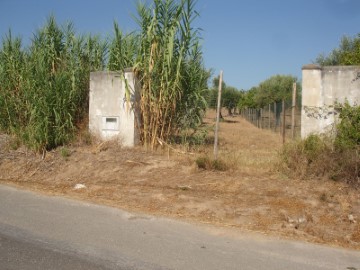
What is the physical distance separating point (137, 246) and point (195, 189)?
3127 mm

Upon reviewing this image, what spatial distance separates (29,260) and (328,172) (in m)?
5.68

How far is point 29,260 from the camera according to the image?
4.46m

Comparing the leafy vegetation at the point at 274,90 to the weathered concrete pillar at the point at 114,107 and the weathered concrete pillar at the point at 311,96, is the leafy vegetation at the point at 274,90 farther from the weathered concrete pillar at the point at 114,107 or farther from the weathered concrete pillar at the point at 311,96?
the weathered concrete pillar at the point at 311,96

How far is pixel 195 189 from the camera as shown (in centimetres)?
797

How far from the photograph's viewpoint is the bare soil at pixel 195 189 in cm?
612

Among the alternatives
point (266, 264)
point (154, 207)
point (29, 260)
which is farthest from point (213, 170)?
point (29, 260)

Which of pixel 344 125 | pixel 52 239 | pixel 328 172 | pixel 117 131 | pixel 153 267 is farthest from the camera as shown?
pixel 117 131

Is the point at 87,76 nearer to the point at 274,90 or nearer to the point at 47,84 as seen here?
the point at 47,84

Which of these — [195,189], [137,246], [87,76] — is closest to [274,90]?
[87,76]

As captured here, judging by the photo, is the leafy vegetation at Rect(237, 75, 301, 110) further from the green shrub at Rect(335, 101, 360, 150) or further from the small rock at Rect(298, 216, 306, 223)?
the small rock at Rect(298, 216, 306, 223)

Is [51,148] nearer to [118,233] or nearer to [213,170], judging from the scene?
[213,170]

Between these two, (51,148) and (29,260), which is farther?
(51,148)

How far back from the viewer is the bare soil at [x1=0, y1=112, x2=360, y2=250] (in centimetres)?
612

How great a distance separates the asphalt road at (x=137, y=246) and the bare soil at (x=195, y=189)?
0.54 meters
